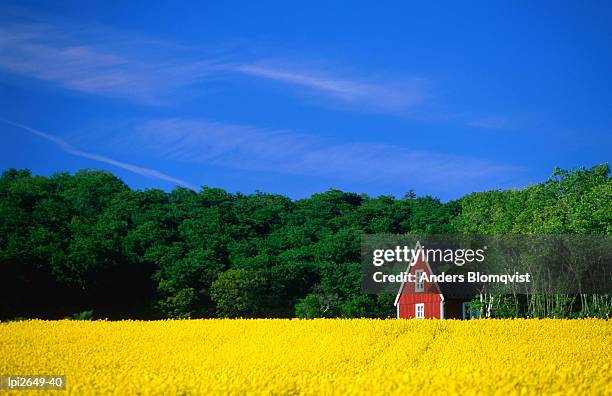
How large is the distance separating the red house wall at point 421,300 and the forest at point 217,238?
146 inches

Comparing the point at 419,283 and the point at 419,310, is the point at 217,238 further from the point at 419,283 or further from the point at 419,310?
the point at 419,310

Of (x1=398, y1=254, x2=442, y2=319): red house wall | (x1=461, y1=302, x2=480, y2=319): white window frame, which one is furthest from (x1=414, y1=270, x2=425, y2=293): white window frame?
(x1=461, y1=302, x2=480, y2=319): white window frame

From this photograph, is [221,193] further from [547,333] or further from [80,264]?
[547,333]

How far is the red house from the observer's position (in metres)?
52.3

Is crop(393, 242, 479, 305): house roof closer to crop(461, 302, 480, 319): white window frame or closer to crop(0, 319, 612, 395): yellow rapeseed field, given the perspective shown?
crop(461, 302, 480, 319): white window frame

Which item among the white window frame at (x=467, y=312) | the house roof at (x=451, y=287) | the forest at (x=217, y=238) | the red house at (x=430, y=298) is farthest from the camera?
the house roof at (x=451, y=287)

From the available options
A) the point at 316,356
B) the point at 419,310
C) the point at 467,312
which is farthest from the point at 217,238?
the point at 316,356

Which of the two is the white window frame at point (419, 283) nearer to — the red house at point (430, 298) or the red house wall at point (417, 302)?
the red house at point (430, 298)

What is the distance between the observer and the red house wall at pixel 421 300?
5216 cm

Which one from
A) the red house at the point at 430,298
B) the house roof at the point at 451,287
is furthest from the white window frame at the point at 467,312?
the house roof at the point at 451,287

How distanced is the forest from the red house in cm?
382

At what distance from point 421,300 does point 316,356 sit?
35270 mm

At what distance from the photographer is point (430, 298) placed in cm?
5284

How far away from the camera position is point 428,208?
234 ft
